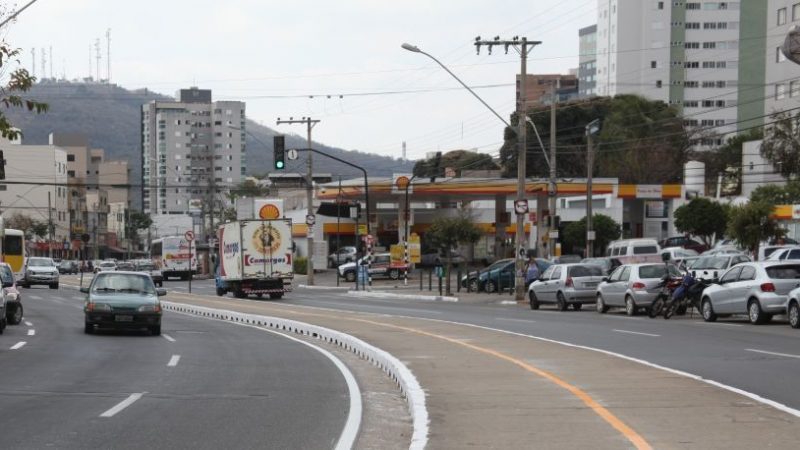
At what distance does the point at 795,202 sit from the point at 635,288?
38596 millimetres

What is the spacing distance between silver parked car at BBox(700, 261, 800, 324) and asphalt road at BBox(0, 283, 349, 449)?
1125 centimetres

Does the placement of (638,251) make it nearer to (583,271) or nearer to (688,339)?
(583,271)

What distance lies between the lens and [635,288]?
32.9 m

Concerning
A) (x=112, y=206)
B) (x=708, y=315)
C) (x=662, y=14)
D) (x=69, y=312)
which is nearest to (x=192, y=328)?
(x=69, y=312)

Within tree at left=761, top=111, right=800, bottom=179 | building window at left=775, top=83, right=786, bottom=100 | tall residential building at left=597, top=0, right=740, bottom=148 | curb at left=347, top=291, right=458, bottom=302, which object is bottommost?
curb at left=347, top=291, right=458, bottom=302

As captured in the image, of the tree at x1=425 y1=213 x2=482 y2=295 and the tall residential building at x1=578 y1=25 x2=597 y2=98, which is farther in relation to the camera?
the tall residential building at x1=578 y1=25 x2=597 y2=98

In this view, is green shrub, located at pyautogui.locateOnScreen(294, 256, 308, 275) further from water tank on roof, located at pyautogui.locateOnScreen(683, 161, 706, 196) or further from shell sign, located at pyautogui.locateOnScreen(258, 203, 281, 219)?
water tank on roof, located at pyautogui.locateOnScreen(683, 161, 706, 196)

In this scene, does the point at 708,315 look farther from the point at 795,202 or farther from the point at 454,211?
the point at 454,211

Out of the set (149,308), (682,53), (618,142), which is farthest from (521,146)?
(682,53)

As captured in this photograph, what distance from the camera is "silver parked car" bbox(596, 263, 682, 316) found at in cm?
3275

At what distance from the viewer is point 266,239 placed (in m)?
51.0

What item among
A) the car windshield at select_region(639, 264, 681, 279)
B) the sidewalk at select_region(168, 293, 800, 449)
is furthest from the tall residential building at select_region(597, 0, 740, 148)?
the sidewalk at select_region(168, 293, 800, 449)

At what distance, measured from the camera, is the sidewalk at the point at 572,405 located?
33.2ft

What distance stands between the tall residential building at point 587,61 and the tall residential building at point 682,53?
39.8 metres
